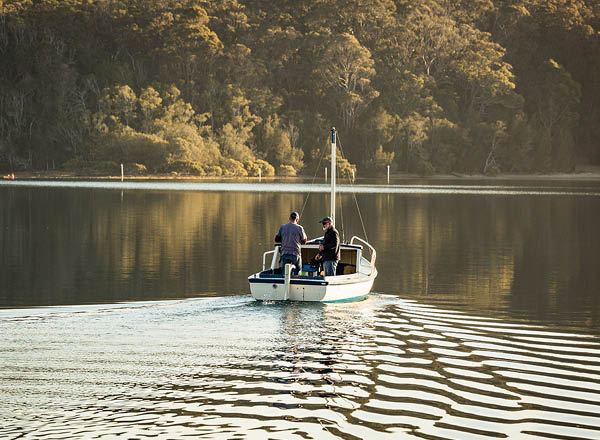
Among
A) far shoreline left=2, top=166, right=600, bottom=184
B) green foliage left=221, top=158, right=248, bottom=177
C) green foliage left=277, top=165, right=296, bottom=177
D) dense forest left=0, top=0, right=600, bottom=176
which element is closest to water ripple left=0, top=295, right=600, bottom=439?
far shoreline left=2, top=166, right=600, bottom=184

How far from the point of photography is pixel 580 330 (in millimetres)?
21156

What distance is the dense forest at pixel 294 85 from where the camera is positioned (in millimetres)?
132250

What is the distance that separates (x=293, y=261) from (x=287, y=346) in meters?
6.29

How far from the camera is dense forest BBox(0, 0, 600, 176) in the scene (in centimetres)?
13225

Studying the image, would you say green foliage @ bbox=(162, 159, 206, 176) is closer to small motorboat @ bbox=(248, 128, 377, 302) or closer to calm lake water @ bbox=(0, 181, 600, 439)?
calm lake water @ bbox=(0, 181, 600, 439)

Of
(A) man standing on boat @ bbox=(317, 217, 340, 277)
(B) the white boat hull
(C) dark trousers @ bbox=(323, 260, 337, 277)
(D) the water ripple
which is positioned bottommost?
(D) the water ripple

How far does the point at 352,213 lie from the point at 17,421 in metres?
48.4

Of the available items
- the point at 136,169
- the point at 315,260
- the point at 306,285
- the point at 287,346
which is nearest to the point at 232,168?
the point at 136,169

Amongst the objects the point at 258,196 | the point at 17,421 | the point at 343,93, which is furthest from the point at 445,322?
the point at 343,93

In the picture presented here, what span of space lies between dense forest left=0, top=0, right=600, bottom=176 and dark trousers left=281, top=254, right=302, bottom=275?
4050 inches

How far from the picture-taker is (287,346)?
18625 millimetres

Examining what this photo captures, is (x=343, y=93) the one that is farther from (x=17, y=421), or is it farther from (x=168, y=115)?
(x=17, y=421)

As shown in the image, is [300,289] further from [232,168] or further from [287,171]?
[287,171]

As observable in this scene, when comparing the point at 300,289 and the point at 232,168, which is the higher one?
the point at 232,168
